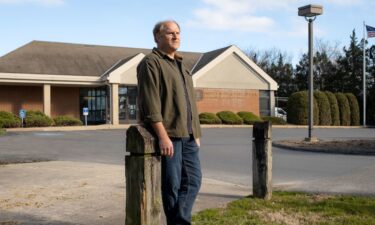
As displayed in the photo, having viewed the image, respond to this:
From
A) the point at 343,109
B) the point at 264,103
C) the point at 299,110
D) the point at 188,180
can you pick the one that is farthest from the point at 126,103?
the point at 188,180

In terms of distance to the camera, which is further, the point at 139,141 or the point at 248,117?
the point at 248,117

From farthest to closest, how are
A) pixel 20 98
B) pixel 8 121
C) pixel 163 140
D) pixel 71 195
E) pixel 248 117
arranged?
pixel 248 117 → pixel 20 98 → pixel 8 121 → pixel 71 195 → pixel 163 140

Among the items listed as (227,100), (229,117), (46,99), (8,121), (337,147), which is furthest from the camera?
(227,100)

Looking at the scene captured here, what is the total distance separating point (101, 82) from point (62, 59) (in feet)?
13.1

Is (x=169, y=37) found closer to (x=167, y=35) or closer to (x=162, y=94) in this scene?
(x=167, y=35)

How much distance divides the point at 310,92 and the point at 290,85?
148ft

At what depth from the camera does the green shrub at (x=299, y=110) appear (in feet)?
117

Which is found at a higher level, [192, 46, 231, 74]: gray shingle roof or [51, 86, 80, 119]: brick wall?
[192, 46, 231, 74]: gray shingle roof

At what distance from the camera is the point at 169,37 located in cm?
392

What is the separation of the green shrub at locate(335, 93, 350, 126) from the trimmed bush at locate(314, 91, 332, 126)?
1.91 metres

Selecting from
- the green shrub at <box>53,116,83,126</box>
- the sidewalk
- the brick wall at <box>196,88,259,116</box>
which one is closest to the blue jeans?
the sidewalk

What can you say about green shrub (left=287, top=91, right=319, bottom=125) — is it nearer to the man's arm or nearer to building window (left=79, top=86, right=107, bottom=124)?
building window (left=79, top=86, right=107, bottom=124)

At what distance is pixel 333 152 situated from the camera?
1391cm

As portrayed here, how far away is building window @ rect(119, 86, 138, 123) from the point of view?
33150mm
